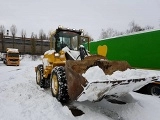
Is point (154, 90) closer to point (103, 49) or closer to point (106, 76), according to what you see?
point (106, 76)

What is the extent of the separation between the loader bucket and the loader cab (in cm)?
204

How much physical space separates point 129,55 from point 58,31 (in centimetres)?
359

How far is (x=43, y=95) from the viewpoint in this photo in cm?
759

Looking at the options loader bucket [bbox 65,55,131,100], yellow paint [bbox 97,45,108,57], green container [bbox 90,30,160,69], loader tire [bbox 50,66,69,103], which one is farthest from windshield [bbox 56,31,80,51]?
yellow paint [bbox 97,45,108,57]

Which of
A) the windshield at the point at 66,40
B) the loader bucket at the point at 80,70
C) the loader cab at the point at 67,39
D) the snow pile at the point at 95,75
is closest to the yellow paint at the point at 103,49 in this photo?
the loader cab at the point at 67,39

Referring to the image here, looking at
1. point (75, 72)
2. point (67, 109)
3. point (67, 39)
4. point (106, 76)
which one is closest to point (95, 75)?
point (106, 76)

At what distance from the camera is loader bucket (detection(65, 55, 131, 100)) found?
5262 mm

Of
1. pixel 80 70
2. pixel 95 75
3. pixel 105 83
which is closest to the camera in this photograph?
pixel 105 83

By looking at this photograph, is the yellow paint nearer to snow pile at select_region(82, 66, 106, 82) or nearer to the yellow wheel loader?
the yellow wheel loader

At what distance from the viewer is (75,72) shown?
550 cm

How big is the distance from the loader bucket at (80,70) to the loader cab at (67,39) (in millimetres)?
2041

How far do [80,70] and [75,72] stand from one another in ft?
1.18

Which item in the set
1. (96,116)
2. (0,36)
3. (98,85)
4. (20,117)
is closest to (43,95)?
(20,117)

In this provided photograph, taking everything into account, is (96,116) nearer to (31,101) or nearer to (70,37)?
(31,101)
